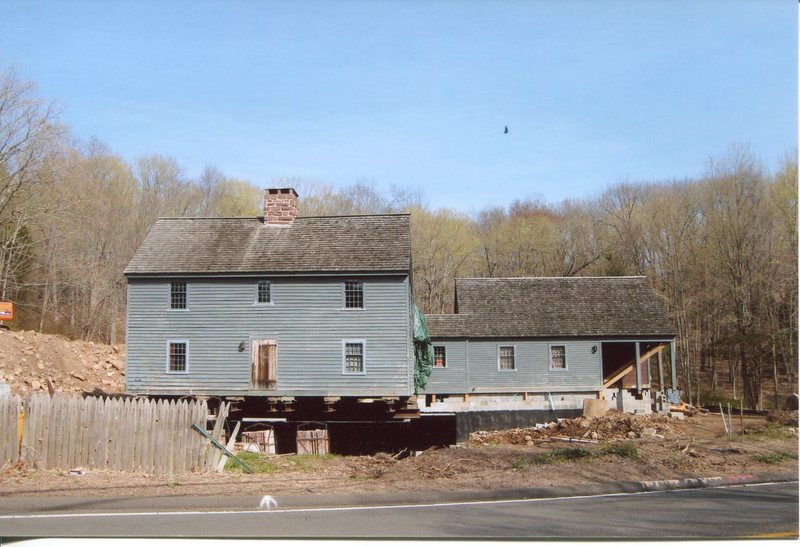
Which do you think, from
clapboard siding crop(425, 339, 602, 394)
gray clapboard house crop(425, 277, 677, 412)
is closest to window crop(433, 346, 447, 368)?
gray clapboard house crop(425, 277, 677, 412)

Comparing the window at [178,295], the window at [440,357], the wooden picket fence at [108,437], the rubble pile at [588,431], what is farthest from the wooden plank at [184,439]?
the window at [440,357]

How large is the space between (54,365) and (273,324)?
1555 centimetres

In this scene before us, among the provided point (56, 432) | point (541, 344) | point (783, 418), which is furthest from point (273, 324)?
point (783, 418)

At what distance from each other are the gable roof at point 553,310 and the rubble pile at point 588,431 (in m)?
6.38

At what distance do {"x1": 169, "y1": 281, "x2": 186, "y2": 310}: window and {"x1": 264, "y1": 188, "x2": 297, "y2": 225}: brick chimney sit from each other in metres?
4.34

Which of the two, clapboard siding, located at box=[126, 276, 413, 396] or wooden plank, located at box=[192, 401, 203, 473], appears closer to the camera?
wooden plank, located at box=[192, 401, 203, 473]

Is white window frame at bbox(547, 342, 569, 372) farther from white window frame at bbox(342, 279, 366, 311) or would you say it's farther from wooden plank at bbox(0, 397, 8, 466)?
wooden plank at bbox(0, 397, 8, 466)

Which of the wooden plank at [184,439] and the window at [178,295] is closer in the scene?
the wooden plank at [184,439]

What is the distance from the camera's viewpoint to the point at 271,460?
1805cm

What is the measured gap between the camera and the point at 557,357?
112 ft

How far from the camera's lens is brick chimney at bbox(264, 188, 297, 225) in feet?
93.5

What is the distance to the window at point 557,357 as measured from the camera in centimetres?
3394

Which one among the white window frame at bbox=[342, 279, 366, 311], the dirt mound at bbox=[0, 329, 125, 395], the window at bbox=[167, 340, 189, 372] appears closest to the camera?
the white window frame at bbox=[342, 279, 366, 311]

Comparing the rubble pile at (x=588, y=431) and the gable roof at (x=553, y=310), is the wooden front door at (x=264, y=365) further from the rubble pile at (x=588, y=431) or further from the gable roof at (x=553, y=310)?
the gable roof at (x=553, y=310)
